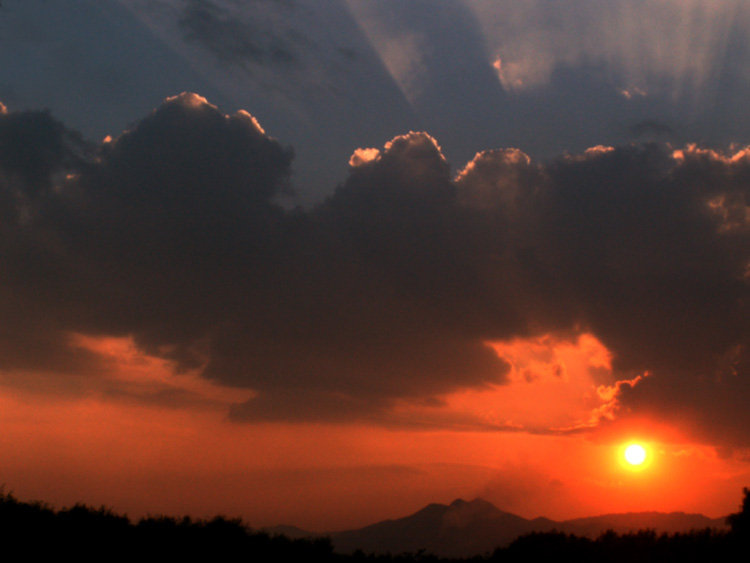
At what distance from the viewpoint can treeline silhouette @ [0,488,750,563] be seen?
4944cm

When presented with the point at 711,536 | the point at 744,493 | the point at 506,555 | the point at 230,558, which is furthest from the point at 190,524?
the point at 744,493

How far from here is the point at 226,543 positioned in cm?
5947

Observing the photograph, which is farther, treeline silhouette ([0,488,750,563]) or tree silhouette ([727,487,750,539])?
tree silhouette ([727,487,750,539])

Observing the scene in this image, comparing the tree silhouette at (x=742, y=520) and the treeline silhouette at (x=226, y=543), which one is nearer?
the treeline silhouette at (x=226, y=543)

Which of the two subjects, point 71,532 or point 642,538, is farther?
point 642,538

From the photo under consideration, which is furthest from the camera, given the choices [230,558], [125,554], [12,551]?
[230,558]

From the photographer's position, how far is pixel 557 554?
63.3 m

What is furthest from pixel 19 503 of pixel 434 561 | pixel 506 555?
pixel 506 555

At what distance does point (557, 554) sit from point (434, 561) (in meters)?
13.9

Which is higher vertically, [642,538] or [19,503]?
[19,503]

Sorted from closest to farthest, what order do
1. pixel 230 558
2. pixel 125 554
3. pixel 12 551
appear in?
pixel 12 551
pixel 125 554
pixel 230 558

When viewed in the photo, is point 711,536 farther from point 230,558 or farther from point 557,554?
point 230,558

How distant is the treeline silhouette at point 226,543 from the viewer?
162 feet

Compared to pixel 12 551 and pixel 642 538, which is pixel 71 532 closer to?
pixel 12 551
